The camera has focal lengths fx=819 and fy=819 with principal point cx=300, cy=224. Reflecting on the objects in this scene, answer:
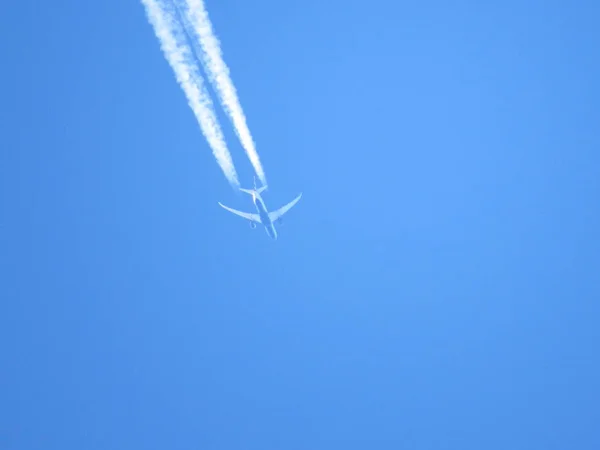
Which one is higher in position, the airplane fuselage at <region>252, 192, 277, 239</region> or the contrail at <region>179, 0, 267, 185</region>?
the contrail at <region>179, 0, 267, 185</region>

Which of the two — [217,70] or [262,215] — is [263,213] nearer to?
[262,215]

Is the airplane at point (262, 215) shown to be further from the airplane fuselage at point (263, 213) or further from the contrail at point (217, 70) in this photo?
the contrail at point (217, 70)

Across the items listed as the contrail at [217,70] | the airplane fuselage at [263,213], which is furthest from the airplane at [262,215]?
the contrail at [217,70]

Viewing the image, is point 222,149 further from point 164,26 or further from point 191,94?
point 164,26

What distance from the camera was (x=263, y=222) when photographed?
41.2 meters

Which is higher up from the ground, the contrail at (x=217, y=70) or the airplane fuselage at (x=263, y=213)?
the contrail at (x=217, y=70)

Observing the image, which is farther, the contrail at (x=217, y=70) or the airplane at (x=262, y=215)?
the airplane at (x=262, y=215)

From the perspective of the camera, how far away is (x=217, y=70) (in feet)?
117

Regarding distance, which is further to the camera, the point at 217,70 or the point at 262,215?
the point at 262,215

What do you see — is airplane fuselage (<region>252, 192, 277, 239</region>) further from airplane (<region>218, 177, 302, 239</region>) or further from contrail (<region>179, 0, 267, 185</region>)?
contrail (<region>179, 0, 267, 185</region>)

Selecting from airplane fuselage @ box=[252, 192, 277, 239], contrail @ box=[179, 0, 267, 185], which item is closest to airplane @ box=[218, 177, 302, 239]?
airplane fuselage @ box=[252, 192, 277, 239]

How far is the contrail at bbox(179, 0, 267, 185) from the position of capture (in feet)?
114

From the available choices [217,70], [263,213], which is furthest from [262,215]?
[217,70]

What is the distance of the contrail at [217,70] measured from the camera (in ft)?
114
